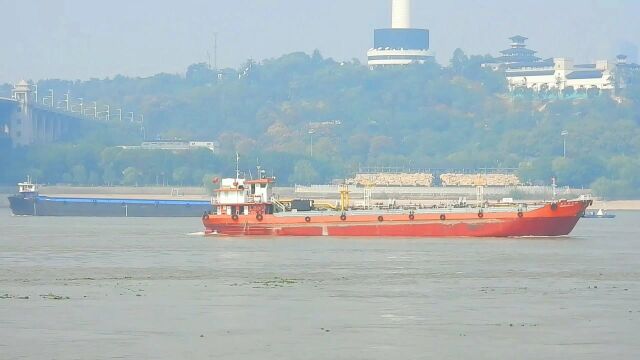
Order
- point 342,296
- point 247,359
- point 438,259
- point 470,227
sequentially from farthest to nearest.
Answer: point 470,227 → point 438,259 → point 342,296 → point 247,359

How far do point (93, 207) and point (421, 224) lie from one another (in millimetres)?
70677

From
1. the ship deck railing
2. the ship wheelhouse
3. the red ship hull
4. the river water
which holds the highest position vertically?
the ship wheelhouse

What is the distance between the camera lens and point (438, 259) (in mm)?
82625

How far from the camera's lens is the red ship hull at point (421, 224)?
103m

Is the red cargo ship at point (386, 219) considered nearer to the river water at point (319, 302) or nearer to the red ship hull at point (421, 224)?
the red ship hull at point (421, 224)

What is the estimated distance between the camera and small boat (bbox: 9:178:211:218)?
166550 millimetres

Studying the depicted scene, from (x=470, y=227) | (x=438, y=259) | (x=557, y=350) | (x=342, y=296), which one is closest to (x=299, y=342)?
(x=557, y=350)

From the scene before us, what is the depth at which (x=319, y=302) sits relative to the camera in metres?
59.2

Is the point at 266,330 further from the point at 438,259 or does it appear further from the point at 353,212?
the point at 353,212

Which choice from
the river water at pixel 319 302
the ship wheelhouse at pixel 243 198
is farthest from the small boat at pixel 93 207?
the river water at pixel 319 302

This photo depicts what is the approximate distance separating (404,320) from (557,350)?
741 centimetres

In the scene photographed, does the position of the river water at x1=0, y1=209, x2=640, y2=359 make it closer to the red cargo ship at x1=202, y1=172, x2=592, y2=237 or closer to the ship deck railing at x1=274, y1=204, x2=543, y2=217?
the red cargo ship at x1=202, y1=172, x2=592, y2=237

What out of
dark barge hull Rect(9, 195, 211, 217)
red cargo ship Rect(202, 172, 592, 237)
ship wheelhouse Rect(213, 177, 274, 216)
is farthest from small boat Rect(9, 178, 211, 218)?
red cargo ship Rect(202, 172, 592, 237)

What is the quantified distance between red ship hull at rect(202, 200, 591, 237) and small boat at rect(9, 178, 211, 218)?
191 ft
